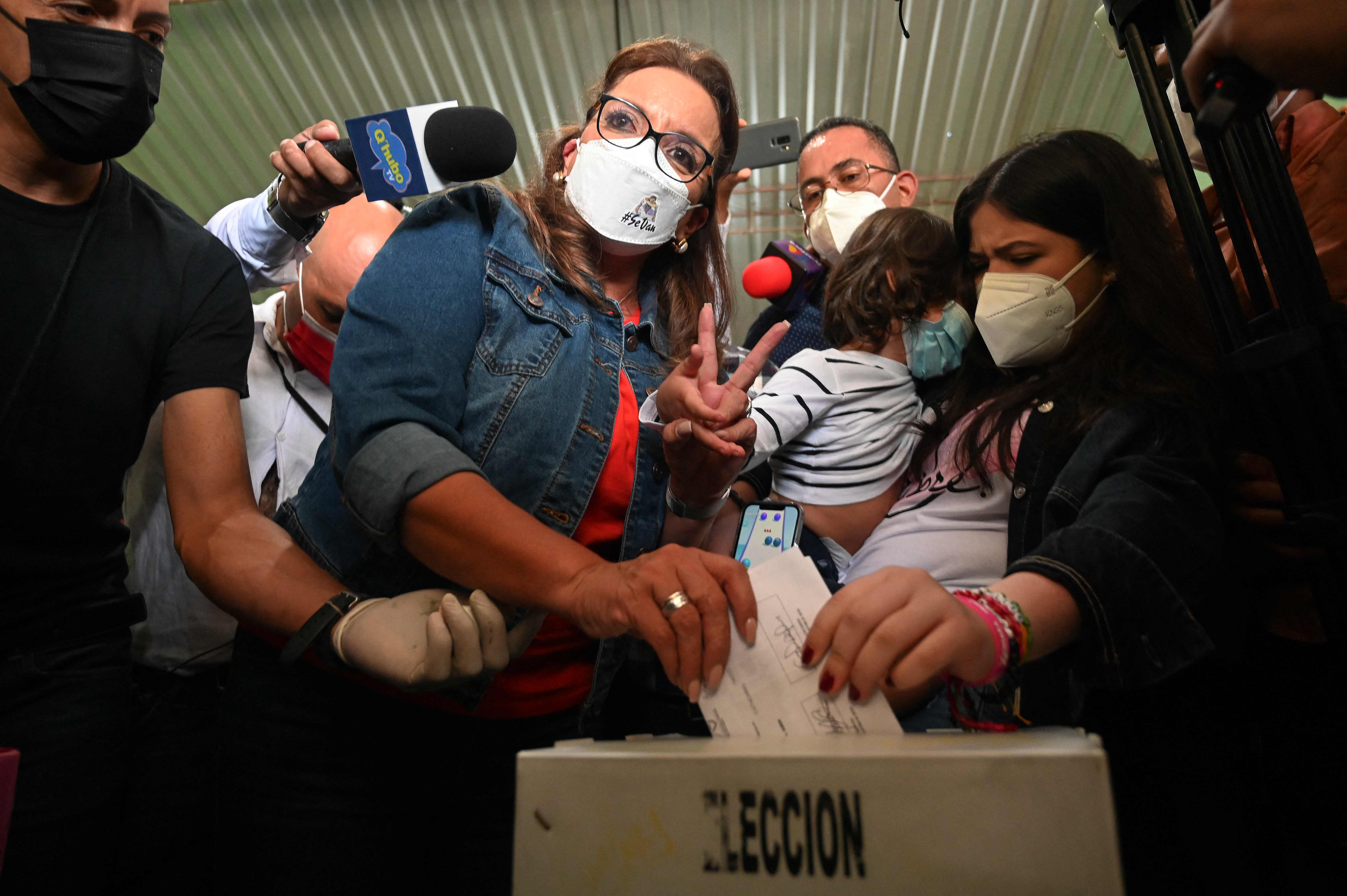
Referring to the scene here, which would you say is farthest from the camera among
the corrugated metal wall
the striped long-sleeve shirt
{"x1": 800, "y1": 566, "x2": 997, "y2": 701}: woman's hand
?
the corrugated metal wall

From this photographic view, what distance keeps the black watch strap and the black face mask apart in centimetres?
95

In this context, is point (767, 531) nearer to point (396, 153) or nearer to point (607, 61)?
point (396, 153)

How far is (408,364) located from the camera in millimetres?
1084

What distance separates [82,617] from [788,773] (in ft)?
4.27

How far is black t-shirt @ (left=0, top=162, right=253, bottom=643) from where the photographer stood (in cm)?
130

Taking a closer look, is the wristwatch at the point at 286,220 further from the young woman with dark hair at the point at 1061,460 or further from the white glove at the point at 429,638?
the young woman with dark hair at the point at 1061,460

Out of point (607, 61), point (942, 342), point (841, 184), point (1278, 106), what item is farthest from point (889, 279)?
point (607, 61)

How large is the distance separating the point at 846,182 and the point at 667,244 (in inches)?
52.3

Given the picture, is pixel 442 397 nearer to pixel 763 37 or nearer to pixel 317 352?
pixel 317 352

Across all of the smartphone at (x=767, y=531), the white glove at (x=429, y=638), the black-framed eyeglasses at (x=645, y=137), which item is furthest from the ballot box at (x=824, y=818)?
the black-framed eyeglasses at (x=645, y=137)

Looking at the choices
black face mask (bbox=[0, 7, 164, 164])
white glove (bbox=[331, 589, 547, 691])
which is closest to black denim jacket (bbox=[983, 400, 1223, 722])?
white glove (bbox=[331, 589, 547, 691])

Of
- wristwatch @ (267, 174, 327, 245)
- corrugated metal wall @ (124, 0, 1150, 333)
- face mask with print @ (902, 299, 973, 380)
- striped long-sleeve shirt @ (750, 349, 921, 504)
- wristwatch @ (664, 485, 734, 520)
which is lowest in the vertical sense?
wristwatch @ (664, 485, 734, 520)

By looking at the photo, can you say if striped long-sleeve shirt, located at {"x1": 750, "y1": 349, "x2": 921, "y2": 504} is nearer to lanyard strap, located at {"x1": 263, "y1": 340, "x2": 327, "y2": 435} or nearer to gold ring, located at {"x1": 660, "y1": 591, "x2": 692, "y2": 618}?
gold ring, located at {"x1": 660, "y1": 591, "x2": 692, "y2": 618}

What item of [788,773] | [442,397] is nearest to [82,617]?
[442,397]
